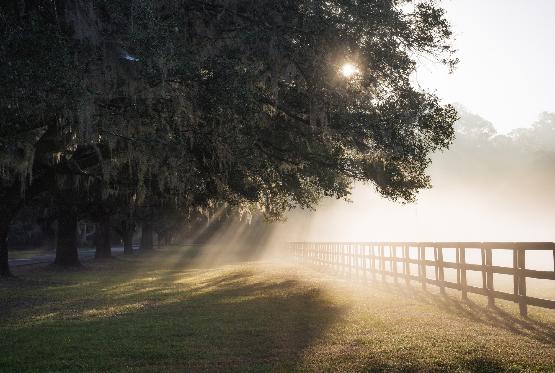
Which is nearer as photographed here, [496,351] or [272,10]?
[496,351]

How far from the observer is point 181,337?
10062 mm

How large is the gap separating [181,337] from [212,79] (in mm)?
5597

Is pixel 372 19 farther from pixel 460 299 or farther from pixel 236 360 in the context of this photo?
pixel 236 360

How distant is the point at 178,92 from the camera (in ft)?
42.8

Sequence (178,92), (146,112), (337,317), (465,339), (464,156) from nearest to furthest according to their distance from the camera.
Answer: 1. (465,339)
2. (337,317)
3. (178,92)
4. (146,112)
5. (464,156)

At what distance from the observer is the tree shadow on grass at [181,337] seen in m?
8.08

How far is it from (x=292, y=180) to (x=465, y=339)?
1264 cm

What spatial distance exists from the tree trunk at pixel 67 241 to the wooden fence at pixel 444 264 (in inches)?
549

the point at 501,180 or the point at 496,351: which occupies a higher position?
the point at 501,180

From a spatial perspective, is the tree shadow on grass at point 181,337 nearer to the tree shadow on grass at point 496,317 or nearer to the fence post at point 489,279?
the tree shadow on grass at point 496,317

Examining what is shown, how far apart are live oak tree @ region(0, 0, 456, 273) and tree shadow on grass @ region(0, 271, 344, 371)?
3.87m

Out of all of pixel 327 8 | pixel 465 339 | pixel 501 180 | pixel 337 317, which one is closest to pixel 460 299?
pixel 337 317

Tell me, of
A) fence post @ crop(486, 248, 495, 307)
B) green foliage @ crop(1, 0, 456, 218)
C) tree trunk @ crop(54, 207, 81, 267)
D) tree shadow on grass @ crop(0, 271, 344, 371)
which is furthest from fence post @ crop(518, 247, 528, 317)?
tree trunk @ crop(54, 207, 81, 267)

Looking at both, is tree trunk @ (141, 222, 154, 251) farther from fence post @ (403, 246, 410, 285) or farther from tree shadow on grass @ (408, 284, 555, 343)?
tree shadow on grass @ (408, 284, 555, 343)
